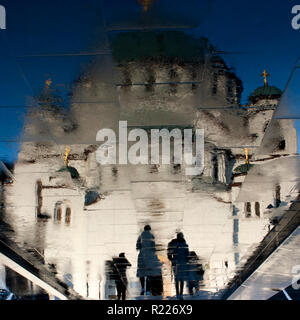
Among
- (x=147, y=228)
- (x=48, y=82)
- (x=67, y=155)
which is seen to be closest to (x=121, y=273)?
(x=147, y=228)

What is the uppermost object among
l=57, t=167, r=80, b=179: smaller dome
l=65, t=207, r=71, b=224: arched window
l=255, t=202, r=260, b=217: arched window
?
l=57, t=167, r=80, b=179: smaller dome

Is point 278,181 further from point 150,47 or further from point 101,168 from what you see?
point 150,47

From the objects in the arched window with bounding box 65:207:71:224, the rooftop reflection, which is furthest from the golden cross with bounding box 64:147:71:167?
the arched window with bounding box 65:207:71:224

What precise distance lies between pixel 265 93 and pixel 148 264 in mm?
4555

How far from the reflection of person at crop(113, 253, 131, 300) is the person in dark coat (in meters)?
0.76

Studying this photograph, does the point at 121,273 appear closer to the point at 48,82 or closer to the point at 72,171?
the point at 72,171

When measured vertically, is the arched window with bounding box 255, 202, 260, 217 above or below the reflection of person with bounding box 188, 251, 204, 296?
above

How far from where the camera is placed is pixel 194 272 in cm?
713

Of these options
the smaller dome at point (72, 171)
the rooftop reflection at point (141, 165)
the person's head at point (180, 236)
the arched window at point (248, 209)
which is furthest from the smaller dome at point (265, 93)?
the person's head at point (180, 236)

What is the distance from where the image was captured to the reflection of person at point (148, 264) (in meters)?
5.57

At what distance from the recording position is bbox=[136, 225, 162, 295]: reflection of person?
5573 millimetres

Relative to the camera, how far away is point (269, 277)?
7.71 metres

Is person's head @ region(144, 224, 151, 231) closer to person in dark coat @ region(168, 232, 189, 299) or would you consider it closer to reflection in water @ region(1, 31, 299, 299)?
reflection in water @ region(1, 31, 299, 299)

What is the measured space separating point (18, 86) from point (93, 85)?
0.54 metres
